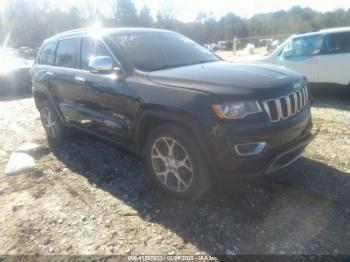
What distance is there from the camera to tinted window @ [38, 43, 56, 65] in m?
5.15

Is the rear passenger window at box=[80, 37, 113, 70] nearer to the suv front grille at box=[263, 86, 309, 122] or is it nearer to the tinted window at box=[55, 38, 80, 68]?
the tinted window at box=[55, 38, 80, 68]

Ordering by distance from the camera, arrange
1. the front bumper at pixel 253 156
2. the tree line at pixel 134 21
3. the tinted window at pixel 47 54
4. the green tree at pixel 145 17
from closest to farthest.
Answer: the front bumper at pixel 253 156 < the tinted window at pixel 47 54 < the tree line at pixel 134 21 < the green tree at pixel 145 17

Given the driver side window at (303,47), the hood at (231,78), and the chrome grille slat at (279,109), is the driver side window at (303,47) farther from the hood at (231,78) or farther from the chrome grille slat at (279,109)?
the chrome grille slat at (279,109)

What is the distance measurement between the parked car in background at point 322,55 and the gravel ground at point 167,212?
10.8ft

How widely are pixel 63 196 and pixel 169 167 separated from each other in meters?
1.39

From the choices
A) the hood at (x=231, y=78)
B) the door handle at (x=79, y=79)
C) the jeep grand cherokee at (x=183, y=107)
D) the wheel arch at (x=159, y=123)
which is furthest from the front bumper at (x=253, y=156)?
the door handle at (x=79, y=79)

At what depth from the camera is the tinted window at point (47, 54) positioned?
5152mm

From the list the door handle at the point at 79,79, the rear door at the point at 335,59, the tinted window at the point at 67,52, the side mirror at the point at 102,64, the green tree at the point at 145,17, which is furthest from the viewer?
the green tree at the point at 145,17

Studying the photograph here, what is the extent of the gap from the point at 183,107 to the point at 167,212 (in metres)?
1.12

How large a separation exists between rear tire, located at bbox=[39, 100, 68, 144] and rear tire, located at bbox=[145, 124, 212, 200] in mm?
2448

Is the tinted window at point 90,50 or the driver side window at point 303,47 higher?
the tinted window at point 90,50

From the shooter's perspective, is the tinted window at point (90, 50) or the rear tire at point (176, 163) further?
the tinted window at point (90, 50)

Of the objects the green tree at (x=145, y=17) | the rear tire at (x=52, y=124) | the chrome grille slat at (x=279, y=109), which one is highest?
the green tree at (x=145, y=17)

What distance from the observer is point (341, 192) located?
3205 millimetres
